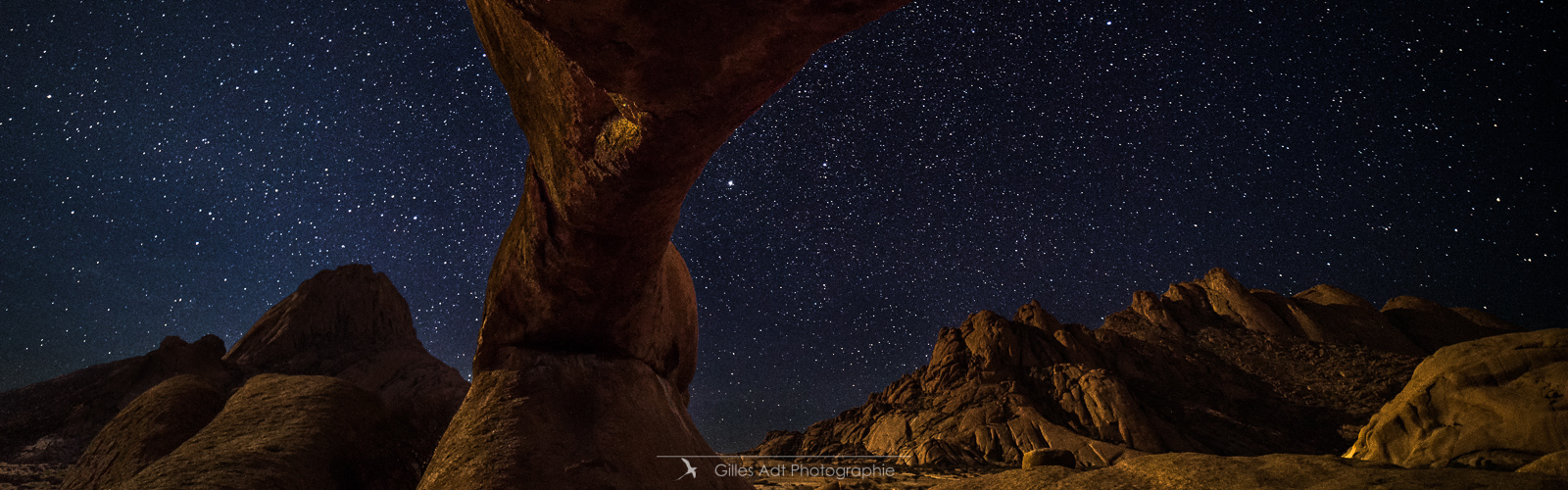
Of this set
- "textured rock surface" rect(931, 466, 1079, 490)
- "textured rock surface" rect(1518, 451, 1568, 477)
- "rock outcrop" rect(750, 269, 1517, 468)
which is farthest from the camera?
"rock outcrop" rect(750, 269, 1517, 468)

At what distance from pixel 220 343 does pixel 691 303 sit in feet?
72.2

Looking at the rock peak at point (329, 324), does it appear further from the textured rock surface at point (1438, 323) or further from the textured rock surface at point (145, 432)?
the textured rock surface at point (1438, 323)

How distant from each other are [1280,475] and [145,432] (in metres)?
14.2

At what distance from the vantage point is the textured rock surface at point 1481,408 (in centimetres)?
425

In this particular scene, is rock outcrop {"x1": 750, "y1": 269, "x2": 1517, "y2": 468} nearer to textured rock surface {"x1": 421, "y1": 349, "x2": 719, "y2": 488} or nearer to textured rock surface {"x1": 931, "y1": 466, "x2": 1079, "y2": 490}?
textured rock surface {"x1": 421, "y1": 349, "x2": 719, "y2": 488}

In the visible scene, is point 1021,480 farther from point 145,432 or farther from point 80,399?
point 80,399

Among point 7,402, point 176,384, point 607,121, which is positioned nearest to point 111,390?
point 7,402

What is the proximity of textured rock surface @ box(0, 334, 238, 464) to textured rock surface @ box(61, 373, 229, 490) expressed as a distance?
998 cm

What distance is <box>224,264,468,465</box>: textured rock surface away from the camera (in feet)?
54.1

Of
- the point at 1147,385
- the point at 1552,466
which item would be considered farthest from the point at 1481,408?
the point at 1147,385

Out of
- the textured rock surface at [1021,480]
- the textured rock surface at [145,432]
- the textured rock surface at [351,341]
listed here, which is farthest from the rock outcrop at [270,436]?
the textured rock surface at [1021,480]

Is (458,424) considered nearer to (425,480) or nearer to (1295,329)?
(425,480)

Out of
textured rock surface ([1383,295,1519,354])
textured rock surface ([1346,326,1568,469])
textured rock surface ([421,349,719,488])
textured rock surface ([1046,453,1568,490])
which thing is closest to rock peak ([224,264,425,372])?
textured rock surface ([421,349,719,488])

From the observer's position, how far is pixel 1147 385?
3384cm
